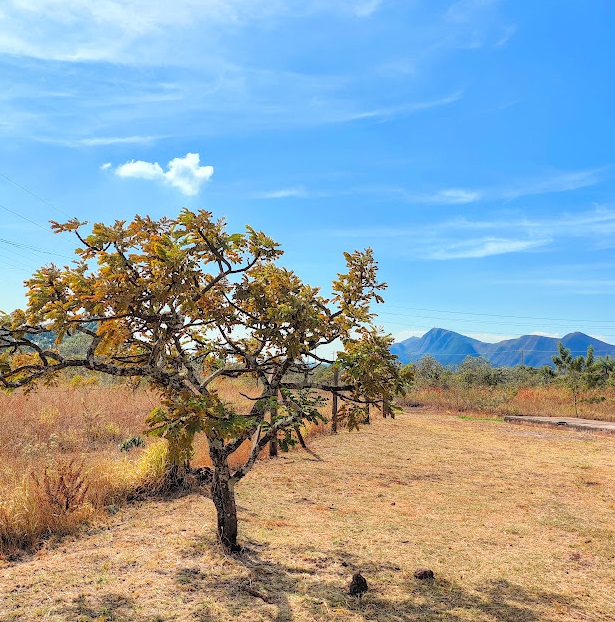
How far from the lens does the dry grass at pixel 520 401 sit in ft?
76.2

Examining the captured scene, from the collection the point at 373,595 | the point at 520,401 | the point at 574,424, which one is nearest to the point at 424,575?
the point at 373,595

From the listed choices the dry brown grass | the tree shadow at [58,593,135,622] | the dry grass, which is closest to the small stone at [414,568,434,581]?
the tree shadow at [58,593,135,622]

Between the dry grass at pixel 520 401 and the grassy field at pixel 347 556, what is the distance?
14.8 m

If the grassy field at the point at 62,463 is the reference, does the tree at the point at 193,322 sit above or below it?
above

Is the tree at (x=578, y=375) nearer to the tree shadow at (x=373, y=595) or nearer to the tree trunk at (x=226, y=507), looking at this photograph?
the tree shadow at (x=373, y=595)

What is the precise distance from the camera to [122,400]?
15203 millimetres

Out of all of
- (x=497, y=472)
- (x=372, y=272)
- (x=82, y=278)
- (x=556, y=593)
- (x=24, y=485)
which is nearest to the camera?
(x=82, y=278)

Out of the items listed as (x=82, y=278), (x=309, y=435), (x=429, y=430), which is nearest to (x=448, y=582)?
(x=82, y=278)

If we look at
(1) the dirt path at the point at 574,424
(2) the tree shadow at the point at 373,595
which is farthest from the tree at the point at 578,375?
(2) the tree shadow at the point at 373,595

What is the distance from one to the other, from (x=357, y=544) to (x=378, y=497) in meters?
2.34

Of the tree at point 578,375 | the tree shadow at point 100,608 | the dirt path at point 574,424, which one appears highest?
the tree at point 578,375

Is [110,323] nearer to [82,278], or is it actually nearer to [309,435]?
[82,278]

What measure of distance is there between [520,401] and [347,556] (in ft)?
74.8

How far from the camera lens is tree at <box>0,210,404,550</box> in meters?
3.80
